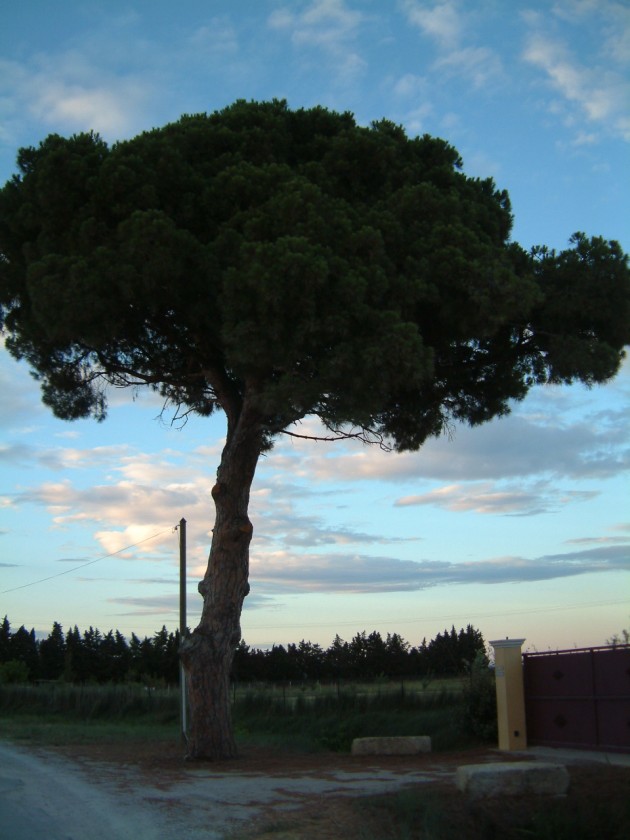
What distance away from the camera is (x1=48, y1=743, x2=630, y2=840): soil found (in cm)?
959

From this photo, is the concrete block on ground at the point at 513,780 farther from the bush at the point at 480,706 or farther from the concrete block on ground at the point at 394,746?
the bush at the point at 480,706

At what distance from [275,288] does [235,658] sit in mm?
47373

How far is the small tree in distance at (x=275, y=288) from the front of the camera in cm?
1534

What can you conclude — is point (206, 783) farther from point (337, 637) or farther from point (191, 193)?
point (337, 637)

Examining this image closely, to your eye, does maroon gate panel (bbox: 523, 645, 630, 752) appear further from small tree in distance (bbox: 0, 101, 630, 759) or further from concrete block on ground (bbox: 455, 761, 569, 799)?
small tree in distance (bbox: 0, 101, 630, 759)

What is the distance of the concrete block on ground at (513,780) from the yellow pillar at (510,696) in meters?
6.41

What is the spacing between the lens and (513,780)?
10.7 m

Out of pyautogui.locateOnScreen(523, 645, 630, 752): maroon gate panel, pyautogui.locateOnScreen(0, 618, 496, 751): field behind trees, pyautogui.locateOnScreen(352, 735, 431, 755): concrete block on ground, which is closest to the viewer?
pyautogui.locateOnScreen(523, 645, 630, 752): maroon gate panel

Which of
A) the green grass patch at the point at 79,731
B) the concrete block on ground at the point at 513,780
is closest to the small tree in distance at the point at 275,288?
the concrete block on ground at the point at 513,780

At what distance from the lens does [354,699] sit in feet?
83.1

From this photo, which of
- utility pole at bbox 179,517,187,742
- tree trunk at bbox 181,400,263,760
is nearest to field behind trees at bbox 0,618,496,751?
utility pole at bbox 179,517,187,742

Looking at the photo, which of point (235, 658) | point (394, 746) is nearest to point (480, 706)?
point (394, 746)

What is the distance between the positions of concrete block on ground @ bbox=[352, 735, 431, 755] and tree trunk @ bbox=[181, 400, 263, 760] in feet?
8.52

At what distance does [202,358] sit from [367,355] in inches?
202
